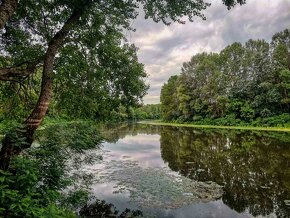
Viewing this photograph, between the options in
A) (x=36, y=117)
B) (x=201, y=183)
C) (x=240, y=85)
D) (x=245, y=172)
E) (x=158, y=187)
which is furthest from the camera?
(x=240, y=85)

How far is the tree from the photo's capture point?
694 cm

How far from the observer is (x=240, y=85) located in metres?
60.0

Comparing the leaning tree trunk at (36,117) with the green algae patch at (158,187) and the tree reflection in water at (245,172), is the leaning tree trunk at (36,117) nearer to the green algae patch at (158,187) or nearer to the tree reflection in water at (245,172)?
the green algae patch at (158,187)

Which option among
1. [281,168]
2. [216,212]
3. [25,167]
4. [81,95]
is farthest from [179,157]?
[25,167]

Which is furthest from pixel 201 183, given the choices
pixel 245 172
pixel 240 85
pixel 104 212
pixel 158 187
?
pixel 240 85

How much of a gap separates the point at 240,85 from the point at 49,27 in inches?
2156

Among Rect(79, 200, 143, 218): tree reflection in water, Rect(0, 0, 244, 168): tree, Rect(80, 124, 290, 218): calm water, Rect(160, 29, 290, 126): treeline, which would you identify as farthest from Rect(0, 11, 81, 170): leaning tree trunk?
Rect(160, 29, 290, 126): treeline

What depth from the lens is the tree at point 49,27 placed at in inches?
273

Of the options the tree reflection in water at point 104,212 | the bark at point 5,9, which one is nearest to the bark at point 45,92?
the bark at point 5,9

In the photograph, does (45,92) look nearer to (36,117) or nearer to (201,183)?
(36,117)

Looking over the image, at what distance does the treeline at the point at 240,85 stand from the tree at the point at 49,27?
43.6 m

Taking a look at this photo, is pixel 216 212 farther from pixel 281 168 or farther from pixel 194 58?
pixel 194 58

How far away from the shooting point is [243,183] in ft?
47.8

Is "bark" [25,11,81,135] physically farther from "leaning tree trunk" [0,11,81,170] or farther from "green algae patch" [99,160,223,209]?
"green algae patch" [99,160,223,209]
